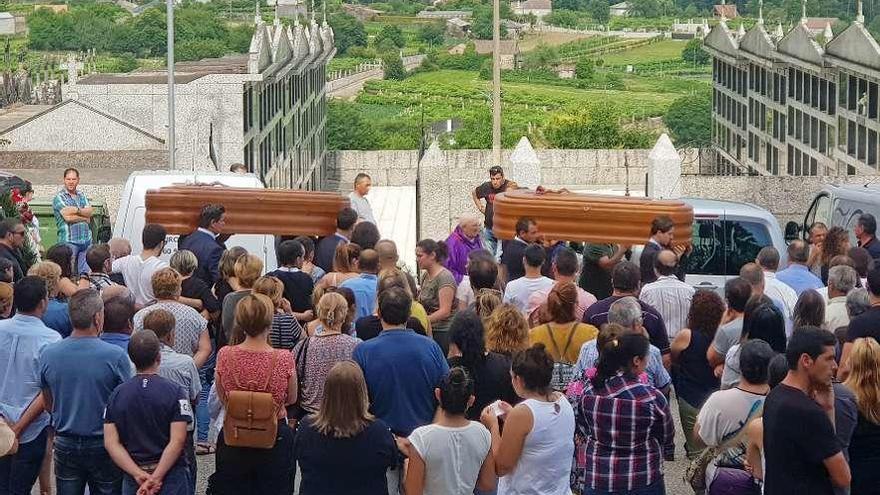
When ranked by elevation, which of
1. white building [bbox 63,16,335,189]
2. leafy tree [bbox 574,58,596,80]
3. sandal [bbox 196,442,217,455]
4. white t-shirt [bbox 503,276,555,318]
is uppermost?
leafy tree [bbox 574,58,596,80]

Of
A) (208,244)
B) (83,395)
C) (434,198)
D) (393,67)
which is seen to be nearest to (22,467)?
(83,395)

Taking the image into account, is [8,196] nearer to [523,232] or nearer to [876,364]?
[523,232]

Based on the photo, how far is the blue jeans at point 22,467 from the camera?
10016mm

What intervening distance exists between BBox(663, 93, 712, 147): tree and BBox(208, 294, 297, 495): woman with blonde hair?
126 m

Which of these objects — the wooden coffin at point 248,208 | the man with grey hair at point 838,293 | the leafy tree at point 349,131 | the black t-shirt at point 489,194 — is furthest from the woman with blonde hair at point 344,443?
the leafy tree at point 349,131

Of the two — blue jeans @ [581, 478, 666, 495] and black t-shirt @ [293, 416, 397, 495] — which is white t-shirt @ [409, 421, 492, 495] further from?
blue jeans @ [581, 478, 666, 495]

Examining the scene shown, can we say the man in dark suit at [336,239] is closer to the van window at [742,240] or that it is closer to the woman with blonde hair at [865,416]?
the van window at [742,240]

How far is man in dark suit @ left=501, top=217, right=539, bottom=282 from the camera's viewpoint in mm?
15188

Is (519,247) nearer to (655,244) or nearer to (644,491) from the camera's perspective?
(655,244)

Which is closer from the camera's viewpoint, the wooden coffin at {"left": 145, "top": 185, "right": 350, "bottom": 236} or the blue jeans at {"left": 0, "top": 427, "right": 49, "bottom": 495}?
the blue jeans at {"left": 0, "top": 427, "right": 49, "bottom": 495}

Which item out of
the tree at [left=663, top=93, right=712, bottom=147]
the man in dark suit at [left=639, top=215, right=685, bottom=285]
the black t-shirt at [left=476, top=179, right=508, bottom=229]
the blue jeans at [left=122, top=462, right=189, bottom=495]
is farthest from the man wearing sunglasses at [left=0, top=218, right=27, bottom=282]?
the tree at [left=663, top=93, right=712, bottom=147]

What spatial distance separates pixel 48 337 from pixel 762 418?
177 inches

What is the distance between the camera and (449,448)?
8.36 metres

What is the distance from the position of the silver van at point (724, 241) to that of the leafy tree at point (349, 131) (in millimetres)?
103982
